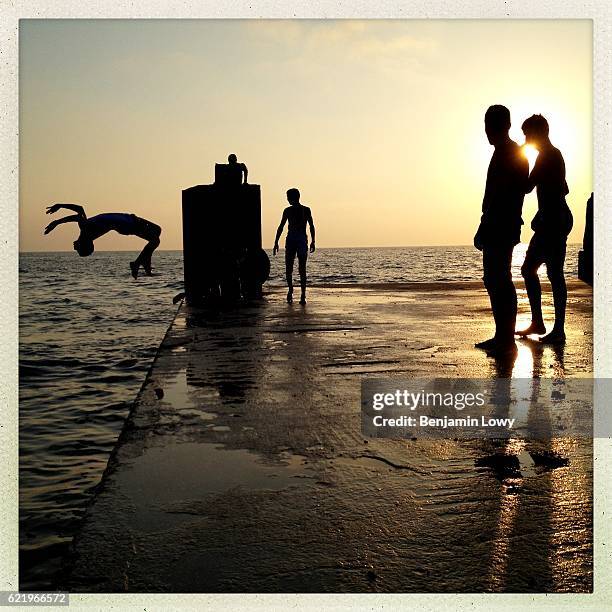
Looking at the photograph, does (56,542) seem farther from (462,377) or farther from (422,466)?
(462,377)

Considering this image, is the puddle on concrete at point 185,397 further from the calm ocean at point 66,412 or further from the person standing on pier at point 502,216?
the person standing on pier at point 502,216

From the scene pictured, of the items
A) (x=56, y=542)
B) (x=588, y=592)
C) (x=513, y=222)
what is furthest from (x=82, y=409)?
(x=588, y=592)

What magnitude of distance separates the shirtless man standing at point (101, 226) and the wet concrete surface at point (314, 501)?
0.91 meters

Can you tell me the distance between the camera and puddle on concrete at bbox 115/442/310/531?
240 cm

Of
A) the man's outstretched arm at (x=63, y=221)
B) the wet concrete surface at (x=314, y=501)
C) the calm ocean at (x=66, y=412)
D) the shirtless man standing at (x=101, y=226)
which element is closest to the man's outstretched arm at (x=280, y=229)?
the calm ocean at (x=66, y=412)

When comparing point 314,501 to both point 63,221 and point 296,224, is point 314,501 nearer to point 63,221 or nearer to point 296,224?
point 63,221

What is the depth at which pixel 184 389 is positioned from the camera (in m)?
4.21

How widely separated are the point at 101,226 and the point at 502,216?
341 cm

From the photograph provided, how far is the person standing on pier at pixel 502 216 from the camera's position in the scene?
222 inches

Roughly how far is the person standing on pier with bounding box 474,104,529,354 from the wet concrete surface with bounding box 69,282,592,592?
1.10m

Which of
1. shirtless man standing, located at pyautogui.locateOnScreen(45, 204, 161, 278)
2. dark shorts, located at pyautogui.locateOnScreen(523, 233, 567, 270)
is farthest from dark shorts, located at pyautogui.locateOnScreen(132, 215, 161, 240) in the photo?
dark shorts, located at pyautogui.locateOnScreen(523, 233, 567, 270)
